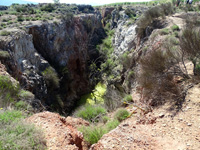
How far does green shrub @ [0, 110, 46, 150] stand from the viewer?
2.67 m

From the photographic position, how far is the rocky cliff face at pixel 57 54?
11.6m

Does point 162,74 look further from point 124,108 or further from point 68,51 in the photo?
point 68,51

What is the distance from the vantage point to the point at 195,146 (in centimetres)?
320

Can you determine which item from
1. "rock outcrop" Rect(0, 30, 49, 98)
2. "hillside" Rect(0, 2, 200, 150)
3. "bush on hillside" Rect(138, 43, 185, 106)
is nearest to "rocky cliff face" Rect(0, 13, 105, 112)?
"rock outcrop" Rect(0, 30, 49, 98)

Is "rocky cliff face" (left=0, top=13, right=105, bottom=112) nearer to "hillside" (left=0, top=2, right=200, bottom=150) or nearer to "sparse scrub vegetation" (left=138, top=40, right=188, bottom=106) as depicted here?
"hillside" (left=0, top=2, right=200, bottom=150)

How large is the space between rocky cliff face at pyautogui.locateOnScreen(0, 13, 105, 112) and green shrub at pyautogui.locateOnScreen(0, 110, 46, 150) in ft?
26.1

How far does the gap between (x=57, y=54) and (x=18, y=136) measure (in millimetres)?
16794

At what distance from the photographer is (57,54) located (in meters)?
18.9

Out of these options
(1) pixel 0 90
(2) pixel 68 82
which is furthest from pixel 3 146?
(2) pixel 68 82

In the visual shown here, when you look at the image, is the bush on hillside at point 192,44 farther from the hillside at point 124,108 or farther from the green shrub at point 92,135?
the green shrub at point 92,135

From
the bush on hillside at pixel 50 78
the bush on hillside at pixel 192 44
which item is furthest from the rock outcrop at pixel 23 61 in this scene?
the bush on hillside at pixel 192 44

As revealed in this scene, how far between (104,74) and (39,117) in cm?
1688

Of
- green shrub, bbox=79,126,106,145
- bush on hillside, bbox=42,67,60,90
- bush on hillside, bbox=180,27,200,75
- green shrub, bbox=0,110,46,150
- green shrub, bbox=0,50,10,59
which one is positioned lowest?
bush on hillside, bbox=42,67,60,90

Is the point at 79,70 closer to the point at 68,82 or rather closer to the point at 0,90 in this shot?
the point at 68,82
